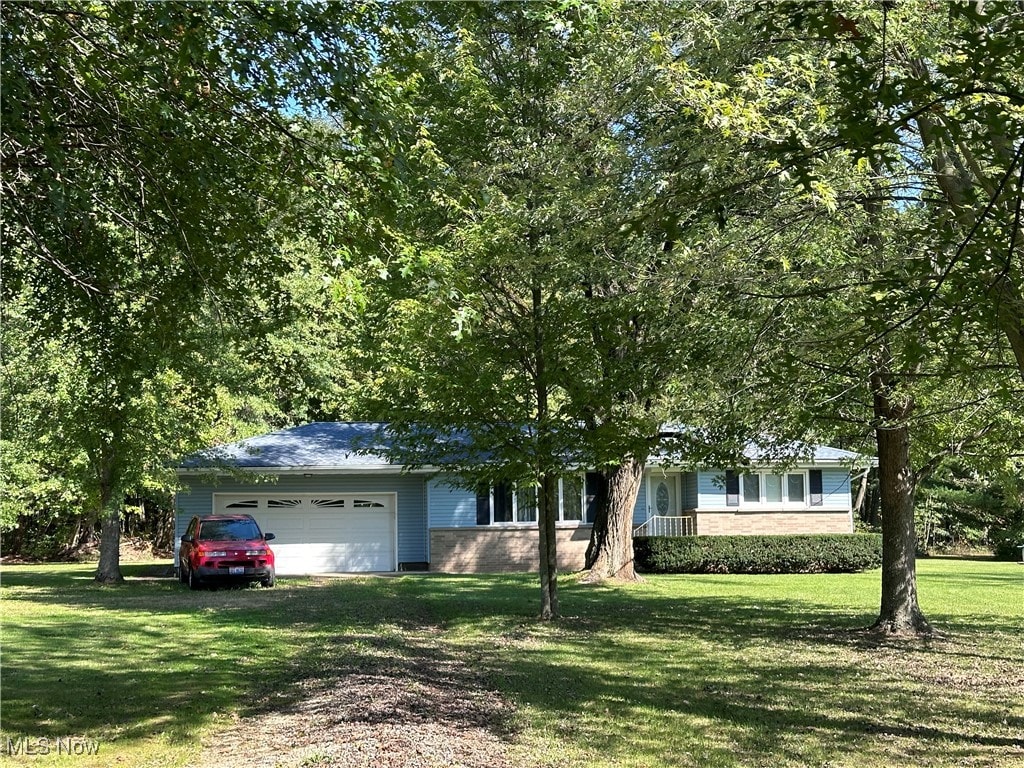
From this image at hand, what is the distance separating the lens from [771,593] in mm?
20594

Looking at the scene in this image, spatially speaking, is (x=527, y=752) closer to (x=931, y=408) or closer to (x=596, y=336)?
Result: (x=931, y=408)

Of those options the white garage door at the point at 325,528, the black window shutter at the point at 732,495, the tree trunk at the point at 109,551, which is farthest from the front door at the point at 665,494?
the tree trunk at the point at 109,551

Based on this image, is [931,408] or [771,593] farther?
[771,593]

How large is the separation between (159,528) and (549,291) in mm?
27990

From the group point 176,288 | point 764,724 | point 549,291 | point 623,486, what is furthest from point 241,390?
point 764,724

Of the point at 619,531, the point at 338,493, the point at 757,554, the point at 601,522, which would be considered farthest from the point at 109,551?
the point at 757,554

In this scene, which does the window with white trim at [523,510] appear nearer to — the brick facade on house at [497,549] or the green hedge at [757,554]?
the brick facade on house at [497,549]

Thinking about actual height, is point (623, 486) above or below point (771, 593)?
above

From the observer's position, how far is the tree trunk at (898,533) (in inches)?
509

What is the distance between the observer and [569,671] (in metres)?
10.3

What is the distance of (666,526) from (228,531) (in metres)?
13.8

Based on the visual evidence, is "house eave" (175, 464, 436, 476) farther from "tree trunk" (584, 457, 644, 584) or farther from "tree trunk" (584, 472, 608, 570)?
"tree trunk" (584, 457, 644, 584)

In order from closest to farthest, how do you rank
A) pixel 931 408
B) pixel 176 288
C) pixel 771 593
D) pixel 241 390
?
1. pixel 176 288
2. pixel 931 408
3. pixel 771 593
4. pixel 241 390

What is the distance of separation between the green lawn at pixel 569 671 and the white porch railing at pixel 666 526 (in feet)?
33.1
